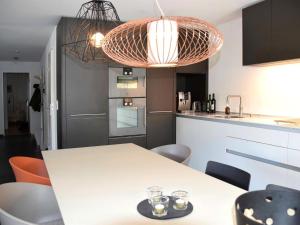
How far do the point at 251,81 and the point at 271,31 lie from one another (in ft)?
2.81

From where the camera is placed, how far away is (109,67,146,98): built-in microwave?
4.00 meters

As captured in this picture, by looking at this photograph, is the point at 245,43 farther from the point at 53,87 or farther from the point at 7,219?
the point at 7,219

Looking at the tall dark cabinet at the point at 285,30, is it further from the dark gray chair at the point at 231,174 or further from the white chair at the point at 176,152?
the dark gray chair at the point at 231,174

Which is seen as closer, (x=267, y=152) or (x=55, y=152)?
(x=55, y=152)

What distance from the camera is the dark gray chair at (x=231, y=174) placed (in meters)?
1.77

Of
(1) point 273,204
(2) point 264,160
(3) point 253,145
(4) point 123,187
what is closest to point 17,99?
(3) point 253,145

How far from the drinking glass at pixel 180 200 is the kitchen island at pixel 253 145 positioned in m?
1.66

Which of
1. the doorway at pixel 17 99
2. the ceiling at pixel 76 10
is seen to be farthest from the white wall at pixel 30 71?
the ceiling at pixel 76 10

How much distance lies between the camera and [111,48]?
1.73 m

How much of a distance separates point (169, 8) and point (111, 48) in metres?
1.86

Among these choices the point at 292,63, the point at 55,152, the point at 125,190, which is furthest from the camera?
the point at 292,63

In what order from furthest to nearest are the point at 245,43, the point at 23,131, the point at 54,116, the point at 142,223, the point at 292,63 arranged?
the point at 23,131, the point at 54,116, the point at 245,43, the point at 292,63, the point at 142,223

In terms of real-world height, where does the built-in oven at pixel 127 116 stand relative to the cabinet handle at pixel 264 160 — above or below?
above

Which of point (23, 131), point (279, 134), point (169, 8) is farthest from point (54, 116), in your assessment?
point (23, 131)
